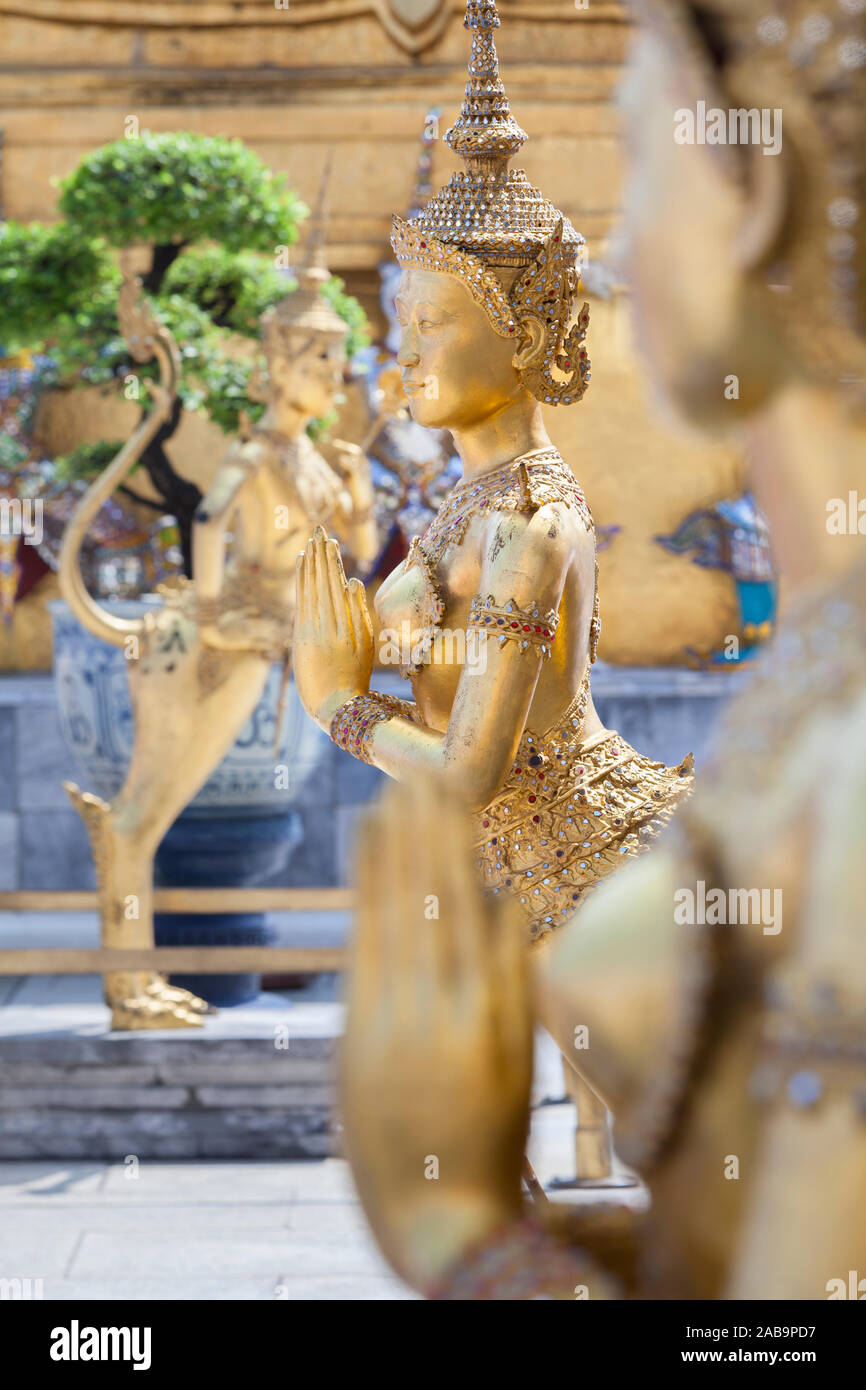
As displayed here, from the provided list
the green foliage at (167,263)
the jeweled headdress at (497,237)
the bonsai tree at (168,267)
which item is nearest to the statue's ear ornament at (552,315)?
the jeweled headdress at (497,237)

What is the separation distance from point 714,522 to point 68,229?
285 cm

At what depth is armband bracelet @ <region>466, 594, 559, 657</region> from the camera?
7.62ft

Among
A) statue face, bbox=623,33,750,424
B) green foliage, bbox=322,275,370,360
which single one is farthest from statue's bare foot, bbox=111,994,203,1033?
statue face, bbox=623,33,750,424

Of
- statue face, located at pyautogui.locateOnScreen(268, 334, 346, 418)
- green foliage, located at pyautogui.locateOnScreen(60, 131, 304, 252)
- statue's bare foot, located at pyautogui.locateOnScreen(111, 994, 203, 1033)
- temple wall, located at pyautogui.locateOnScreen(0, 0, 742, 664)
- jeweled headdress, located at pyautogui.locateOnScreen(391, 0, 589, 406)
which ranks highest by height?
temple wall, located at pyautogui.locateOnScreen(0, 0, 742, 664)

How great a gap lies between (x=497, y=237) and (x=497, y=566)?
0.48m

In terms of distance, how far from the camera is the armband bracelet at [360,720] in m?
2.40

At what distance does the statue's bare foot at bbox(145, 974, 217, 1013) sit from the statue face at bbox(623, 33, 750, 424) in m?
3.98

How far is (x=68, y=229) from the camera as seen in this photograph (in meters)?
5.41

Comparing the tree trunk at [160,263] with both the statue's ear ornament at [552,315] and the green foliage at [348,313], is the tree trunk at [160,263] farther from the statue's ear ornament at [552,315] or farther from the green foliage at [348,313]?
the statue's ear ornament at [552,315]

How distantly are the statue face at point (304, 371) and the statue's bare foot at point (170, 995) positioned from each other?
161 centimetres

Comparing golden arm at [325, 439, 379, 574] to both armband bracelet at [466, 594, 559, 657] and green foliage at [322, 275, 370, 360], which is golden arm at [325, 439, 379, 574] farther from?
armband bracelet at [466, 594, 559, 657]

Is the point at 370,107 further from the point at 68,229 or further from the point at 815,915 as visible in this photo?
the point at 815,915

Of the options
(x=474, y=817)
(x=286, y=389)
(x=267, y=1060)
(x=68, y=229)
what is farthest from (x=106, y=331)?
(x=474, y=817)

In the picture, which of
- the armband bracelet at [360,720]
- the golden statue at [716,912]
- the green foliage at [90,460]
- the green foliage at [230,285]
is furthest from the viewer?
the green foliage at [90,460]
